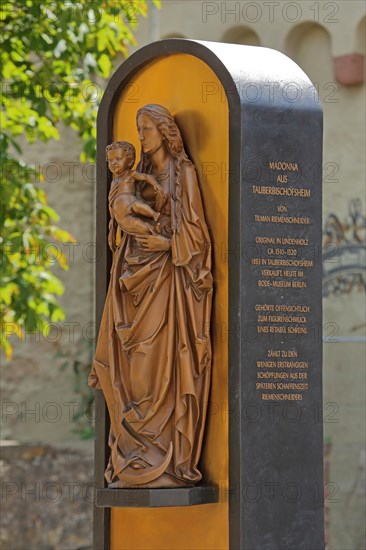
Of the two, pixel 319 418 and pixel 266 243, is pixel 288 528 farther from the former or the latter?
pixel 266 243

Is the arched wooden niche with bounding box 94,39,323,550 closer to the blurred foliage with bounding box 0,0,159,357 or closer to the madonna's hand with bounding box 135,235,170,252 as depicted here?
the madonna's hand with bounding box 135,235,170,252

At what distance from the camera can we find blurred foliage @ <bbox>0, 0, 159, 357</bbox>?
1398cm

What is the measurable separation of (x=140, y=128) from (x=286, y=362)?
1556 mm

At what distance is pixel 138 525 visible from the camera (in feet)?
34.2

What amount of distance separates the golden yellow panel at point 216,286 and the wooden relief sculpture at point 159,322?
0.06 m

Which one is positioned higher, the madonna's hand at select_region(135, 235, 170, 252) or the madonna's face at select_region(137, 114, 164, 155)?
the madonna's face at select_region(137, 114, 164, 155)

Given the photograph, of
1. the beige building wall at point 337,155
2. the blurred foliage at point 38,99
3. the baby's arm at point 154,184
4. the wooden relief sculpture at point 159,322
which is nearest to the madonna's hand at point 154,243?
the wooden relief sculpture at point 159,322

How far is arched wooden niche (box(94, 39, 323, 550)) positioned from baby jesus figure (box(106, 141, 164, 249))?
0.29 meters

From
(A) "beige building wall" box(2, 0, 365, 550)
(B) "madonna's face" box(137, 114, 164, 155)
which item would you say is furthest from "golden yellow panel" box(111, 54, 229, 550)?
(A) "beige building wall" box(2, 0, 365, 550)

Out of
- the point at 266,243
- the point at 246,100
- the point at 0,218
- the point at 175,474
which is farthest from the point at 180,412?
the point at 0,218

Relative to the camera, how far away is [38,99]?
14.1 m

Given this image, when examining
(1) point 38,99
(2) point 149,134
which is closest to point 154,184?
(2) point 149,134

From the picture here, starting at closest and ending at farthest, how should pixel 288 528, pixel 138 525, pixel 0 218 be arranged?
pixel 288 528, pixel 138 525, pixel 0 218

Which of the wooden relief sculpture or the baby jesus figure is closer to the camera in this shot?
the wooden relief sculpture
